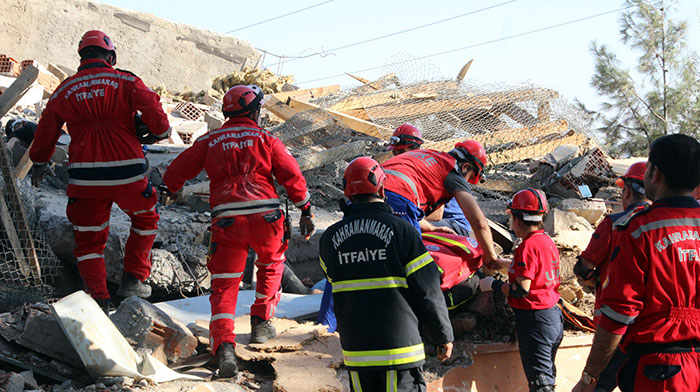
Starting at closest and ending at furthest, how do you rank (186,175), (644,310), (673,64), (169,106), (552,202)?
1. (644,310)
2. (186,175)
3. (552,202)
4. (169,106)
5. (673,64)

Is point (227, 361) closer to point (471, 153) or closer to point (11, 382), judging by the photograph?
point (11, 382)

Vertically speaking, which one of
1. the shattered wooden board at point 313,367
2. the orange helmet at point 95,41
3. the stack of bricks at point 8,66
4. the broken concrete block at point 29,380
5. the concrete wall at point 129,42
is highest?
the concrete wall at point 129,42

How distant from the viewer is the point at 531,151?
9.76 m

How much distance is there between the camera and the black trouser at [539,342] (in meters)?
4.15

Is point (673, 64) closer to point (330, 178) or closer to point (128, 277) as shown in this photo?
point (330, 178)

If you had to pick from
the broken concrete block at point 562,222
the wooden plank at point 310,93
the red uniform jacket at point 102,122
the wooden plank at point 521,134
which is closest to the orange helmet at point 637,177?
the broken concrete block at point 562,222

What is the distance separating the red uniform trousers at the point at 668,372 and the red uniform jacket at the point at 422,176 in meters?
2.21

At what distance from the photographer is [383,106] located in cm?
976

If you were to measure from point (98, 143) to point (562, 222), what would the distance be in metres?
5.01

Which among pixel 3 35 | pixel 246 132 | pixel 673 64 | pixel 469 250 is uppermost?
pixel 3 35

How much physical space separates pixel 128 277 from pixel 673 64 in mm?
15286

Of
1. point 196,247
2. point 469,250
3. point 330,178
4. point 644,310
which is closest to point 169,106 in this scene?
point 330,178

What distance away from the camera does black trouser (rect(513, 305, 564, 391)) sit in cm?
415

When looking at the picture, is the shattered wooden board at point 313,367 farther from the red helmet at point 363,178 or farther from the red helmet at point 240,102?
the red helmet at point 240,102
